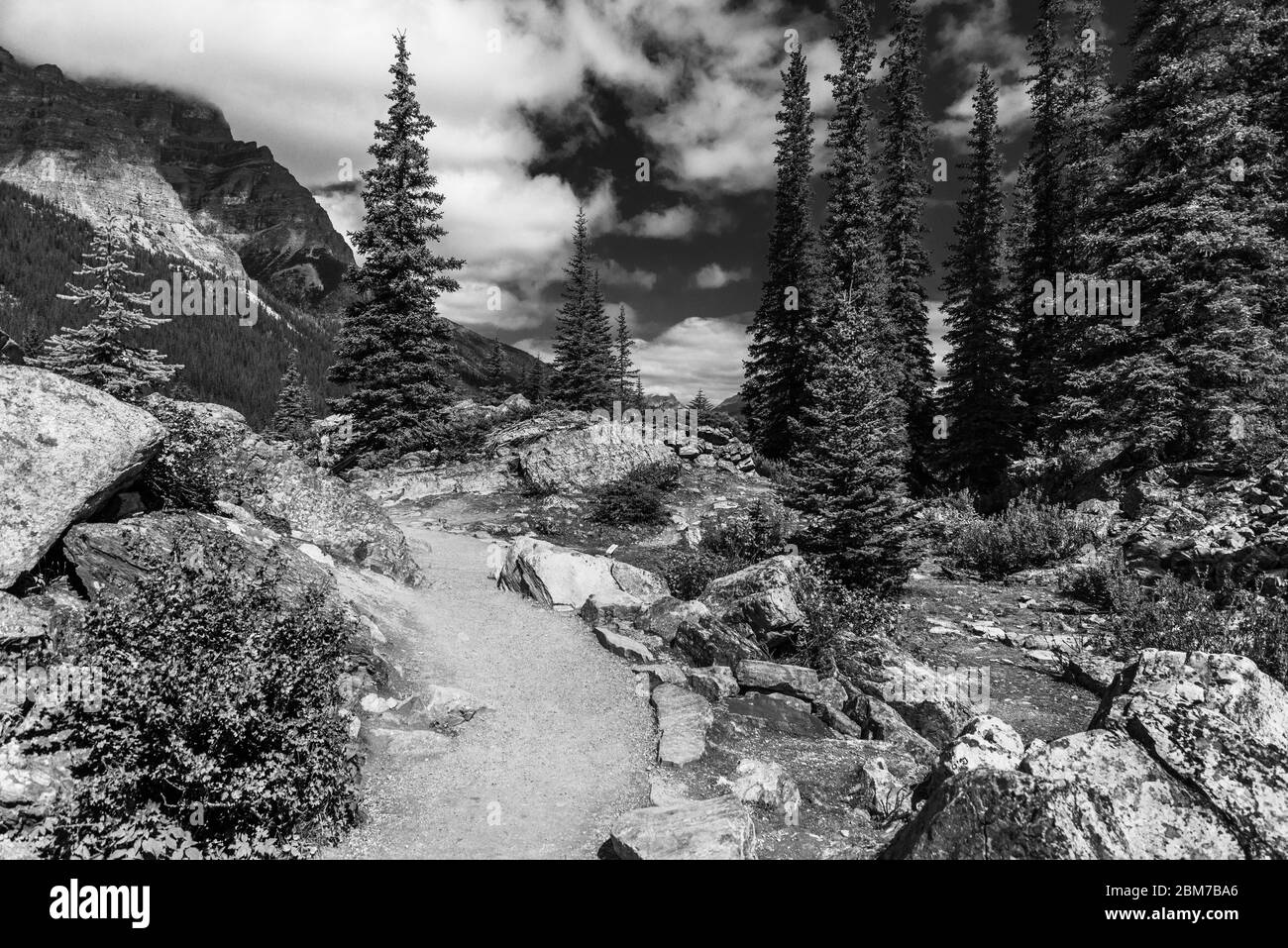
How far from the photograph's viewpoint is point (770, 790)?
555 cm

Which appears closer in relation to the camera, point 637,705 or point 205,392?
point 637,705

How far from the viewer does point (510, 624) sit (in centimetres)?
1019

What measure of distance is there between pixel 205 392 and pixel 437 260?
14961 cm

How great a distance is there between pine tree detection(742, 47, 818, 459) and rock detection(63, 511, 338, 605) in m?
22.8

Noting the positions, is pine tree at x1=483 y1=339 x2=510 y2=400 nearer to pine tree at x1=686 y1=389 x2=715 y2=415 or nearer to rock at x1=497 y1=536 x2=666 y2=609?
pine tree at x1=686 y1=389 x2=715 y2=415

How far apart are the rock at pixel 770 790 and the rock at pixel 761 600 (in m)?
3.26

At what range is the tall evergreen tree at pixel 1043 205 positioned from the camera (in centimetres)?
2375

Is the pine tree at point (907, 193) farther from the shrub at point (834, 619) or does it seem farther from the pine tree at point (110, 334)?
the pine tree at point (110, 334)

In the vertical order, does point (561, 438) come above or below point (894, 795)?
above

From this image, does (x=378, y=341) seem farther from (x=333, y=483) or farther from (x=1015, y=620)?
(x=1015, y=620)

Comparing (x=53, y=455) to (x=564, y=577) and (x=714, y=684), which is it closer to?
(x=564, y=577)
